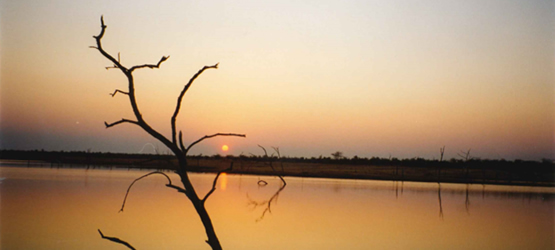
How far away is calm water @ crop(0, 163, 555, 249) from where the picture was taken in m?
13.0

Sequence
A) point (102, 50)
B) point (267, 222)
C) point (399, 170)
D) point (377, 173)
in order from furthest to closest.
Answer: point (399, 170) → point (377, 173) → point (267, 222) → point (102, 50)

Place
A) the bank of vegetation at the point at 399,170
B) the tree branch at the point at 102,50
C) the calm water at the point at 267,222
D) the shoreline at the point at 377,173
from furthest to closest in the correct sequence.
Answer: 1. the bank of vegetation at the point at 399,170
2. the shoreline at the point at 377,173
3. the calm water at the point at 267,222
4. the tree branch at the point at 102,50

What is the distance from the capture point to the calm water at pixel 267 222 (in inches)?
512

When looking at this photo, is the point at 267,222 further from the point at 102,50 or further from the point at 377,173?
the point at 377,173

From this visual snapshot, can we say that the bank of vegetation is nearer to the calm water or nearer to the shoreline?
the shoreline

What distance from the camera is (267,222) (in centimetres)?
1636

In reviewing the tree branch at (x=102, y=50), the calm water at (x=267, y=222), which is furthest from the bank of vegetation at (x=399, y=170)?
the tree branch at (x=102, y=50)

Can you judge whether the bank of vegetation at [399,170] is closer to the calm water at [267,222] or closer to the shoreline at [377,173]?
the shoreline at [377,173]

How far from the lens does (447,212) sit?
21.1 meters

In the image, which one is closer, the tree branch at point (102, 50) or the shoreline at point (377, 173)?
the tree branch at point (102, 50)

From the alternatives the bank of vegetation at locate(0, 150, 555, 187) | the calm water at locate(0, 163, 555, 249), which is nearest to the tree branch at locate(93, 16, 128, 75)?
the calm water at locate(0, 163, 555, 249)

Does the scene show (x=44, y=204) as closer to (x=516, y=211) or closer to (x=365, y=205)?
(x=365, y=205)

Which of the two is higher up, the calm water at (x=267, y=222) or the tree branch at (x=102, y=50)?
the tree branch at (x=102, y=50)

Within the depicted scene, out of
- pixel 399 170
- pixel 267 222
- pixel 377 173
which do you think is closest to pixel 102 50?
pixel 267 222
